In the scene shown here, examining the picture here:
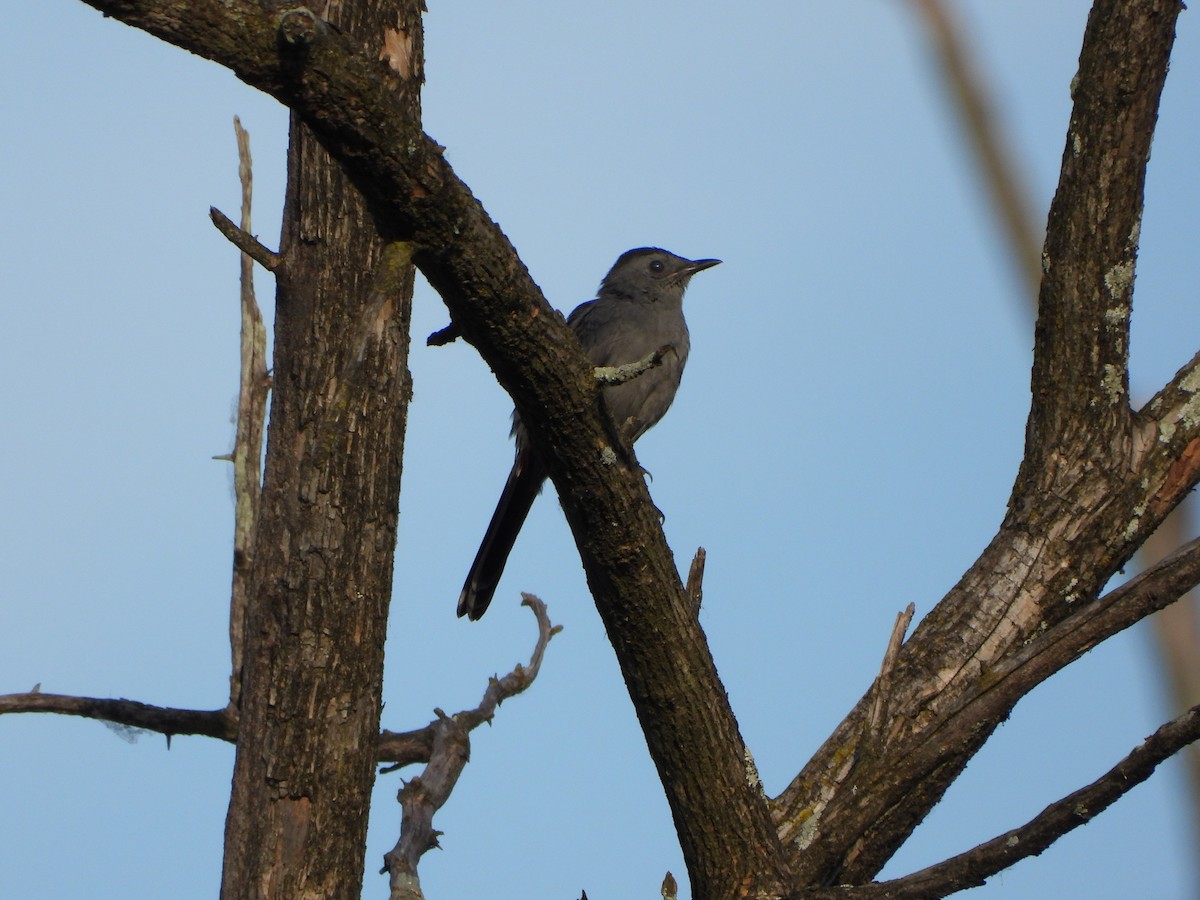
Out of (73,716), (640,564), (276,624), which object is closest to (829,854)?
(640,564)

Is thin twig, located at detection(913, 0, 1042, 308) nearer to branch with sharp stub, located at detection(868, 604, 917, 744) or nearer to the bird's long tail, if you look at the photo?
branch with sharp stub, located at detection(868, 604, 917, 744)

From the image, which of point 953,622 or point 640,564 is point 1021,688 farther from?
point 640,564

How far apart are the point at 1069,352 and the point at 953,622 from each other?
2.94ft

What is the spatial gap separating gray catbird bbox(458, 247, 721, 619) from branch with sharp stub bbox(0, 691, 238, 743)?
154 centimetres

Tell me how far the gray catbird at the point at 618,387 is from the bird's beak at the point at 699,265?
→ 21cm

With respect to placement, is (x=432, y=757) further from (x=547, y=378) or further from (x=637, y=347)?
(x=547, y=378)

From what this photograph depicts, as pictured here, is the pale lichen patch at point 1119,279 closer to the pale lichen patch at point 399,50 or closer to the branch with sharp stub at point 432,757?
the pale lichen patch at point 399,50

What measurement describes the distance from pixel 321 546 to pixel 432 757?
134 cm

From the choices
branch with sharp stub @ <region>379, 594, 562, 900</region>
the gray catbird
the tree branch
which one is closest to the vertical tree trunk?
branch with sharp stub @ <region>379, 594, 562, 900</region>

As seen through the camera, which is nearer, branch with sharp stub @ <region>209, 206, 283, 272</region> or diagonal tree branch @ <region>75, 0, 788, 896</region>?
diagonal tree branch @ <region>75, 0, 788, 896</region>

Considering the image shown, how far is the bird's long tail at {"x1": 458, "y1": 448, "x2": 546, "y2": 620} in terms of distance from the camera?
6.12 meters

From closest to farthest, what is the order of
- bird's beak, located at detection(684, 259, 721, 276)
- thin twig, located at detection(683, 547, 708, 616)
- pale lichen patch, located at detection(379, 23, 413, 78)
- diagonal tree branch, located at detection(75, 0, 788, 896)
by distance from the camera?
1. diagonal tree branch, located at detection(75, 0, 788, 896)
2. thin twig, located at detection(683, 547, 708, 616)
3. pale lichen patch, located at detection(379, 23, 413, 78)
4. bird's beak, located at detection(684, 259, 721, 276)

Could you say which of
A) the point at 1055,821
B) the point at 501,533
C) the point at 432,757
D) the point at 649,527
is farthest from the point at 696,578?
the point at 501,533

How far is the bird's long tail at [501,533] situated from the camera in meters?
6.12
